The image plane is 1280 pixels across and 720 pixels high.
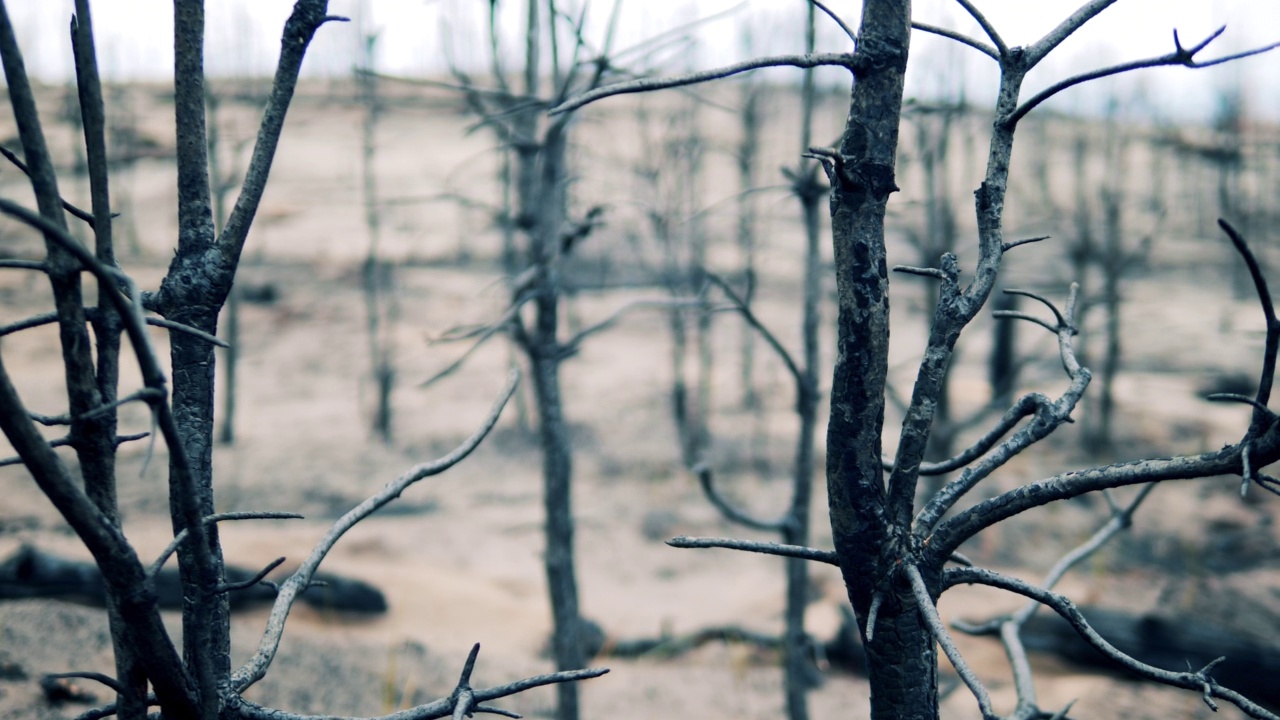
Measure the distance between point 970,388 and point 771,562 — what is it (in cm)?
673

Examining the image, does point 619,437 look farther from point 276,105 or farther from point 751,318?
point 276,105

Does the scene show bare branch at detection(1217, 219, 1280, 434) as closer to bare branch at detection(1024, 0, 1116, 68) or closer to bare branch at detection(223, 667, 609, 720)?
bare branch at detection(1024, 0, 1116, 68)

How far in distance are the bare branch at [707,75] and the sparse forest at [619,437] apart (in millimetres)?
11

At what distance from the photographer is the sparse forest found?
4.75ft

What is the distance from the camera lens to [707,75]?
1.38m

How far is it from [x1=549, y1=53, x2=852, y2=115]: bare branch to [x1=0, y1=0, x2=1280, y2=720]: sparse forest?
0.01 m

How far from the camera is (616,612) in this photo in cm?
835

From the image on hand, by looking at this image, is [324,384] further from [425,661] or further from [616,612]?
[425,661]

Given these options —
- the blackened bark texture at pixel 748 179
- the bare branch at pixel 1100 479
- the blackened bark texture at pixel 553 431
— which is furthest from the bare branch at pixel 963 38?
the blackened bark texture at pixel 748 179

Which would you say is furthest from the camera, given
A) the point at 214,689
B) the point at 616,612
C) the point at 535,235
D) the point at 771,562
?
the point at 771,562

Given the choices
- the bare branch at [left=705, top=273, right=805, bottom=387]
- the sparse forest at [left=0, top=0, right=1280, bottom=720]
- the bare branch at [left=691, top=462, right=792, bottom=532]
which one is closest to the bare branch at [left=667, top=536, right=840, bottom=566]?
the sparse forest at [left=0, top=0, right=1280, bottom=720]

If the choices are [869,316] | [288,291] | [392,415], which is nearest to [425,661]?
[869,316]

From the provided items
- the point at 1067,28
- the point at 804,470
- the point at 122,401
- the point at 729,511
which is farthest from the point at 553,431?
the point at 122,401

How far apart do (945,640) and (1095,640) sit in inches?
13.2
